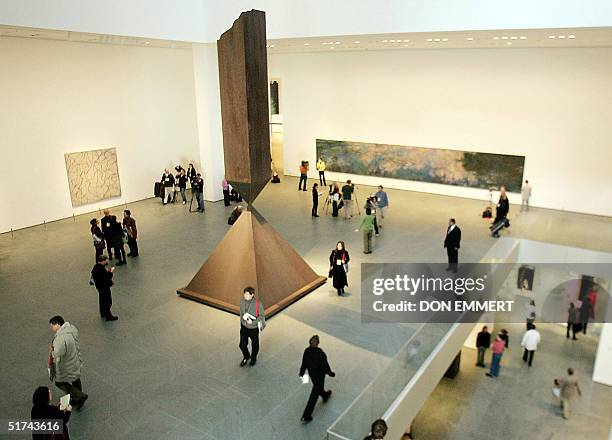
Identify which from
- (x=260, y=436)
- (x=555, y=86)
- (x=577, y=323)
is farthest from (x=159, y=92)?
(x=577, y=323)

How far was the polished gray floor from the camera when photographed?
7.38 meters

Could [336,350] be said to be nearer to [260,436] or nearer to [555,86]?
[260,436]

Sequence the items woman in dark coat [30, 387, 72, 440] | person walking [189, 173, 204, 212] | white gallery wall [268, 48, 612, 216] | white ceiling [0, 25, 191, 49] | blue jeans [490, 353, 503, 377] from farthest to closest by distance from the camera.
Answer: person walking [189, 173, 204, 212]
white gallery wall [268, 48, 612, 216]
blue jeans [490, 353, 503, 377]
white ceiling [0, 25, 191, 49]
woman in dark coat [30, 387, 72, 440]

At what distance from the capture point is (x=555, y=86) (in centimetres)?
1688

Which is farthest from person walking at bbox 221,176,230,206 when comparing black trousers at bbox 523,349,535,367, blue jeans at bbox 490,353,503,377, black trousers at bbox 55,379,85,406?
black trousers at bbox 55,379,85,406

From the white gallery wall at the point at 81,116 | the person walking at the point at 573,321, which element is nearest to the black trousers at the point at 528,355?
the person walking at the point at 573,321

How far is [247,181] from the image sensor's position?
1081 cm

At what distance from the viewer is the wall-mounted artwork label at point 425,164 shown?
18516 mm

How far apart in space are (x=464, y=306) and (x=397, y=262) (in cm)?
249

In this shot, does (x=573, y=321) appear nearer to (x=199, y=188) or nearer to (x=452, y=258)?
(x=452, y=258)

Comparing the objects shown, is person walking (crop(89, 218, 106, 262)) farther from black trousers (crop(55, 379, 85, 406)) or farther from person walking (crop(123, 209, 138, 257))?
black trousers (crop(55, 379, 85, 406))

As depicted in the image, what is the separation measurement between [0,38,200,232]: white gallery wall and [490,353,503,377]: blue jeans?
14.7 metres

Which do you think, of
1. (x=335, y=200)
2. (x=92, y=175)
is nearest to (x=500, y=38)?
(x=335, y=200)

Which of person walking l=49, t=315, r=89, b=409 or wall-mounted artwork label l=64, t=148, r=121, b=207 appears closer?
person walking l=49, t=315, r=89, b=409
